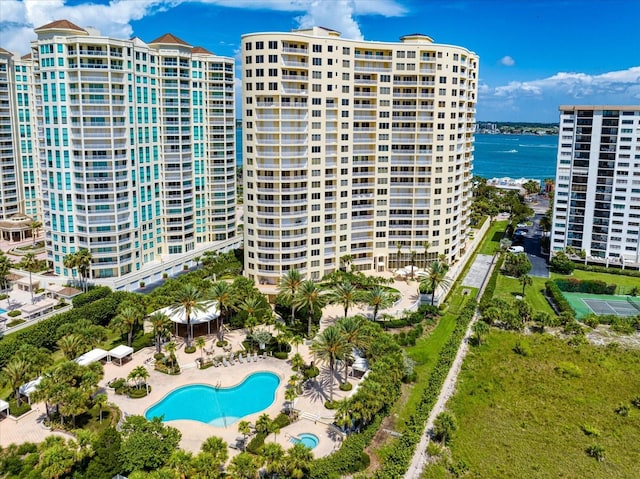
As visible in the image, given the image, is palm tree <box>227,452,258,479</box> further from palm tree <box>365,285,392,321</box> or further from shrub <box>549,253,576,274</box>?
shrub <box>549,253,576,274</box>

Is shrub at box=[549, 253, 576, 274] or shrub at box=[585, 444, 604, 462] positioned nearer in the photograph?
shrub at box=[585, 444, 604, 462]

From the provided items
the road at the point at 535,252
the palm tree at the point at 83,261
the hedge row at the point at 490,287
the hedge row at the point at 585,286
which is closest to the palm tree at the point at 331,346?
the hedge row at the point at 490,287

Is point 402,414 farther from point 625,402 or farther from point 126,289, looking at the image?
point 126,289

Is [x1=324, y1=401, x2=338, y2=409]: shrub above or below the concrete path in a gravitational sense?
above

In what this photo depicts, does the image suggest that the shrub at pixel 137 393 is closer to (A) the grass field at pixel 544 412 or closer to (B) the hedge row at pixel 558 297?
(A) the grass field at pixel 544 412

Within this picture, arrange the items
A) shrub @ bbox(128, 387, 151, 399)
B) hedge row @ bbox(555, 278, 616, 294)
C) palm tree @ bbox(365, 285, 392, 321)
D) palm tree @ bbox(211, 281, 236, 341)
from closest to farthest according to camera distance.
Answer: shrub @ bbox(128, 387, 151, 399)
palm tree @ bbox(211, 281, 236, 341)
palm tree @ bbox(365, 285, 392, 321)
hedge row @ bbox(555, 278, 616, 294)

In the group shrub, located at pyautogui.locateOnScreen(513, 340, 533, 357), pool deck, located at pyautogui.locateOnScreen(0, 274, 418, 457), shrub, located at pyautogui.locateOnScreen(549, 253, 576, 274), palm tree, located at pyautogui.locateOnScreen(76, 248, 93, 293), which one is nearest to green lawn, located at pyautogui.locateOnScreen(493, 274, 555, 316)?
shrub, located at pyautogui.locateOnScreen(549, 253, 576, 274)
